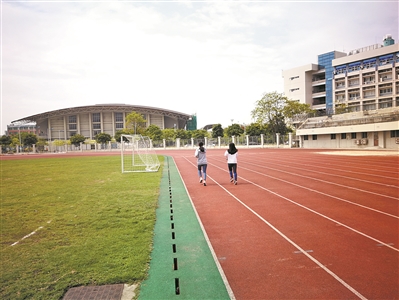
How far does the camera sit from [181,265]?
4.13 meters

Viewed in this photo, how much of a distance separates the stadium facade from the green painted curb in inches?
1223

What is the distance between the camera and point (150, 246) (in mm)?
4785

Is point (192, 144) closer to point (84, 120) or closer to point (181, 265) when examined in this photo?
point (84, 120)

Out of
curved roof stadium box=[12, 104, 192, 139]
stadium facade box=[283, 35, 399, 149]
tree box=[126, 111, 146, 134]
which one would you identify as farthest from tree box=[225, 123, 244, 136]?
curved roof stadium box=[12, 104, 192, 139]

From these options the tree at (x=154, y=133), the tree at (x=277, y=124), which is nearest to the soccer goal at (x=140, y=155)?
the tree at (x=277, y=124)

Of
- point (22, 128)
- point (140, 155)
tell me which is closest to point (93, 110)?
point (22, 128)

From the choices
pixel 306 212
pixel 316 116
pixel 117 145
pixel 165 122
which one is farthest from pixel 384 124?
pixel 165 122

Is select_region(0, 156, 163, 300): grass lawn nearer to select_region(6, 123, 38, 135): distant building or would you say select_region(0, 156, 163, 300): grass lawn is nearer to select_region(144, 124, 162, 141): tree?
select_region(144, 124, 162, 141): tree

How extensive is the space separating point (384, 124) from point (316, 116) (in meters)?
13.3

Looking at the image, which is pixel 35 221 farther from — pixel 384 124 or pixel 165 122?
pixel 165 122

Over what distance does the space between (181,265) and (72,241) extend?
83.5 inches

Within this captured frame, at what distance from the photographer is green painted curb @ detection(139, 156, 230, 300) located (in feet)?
11.1

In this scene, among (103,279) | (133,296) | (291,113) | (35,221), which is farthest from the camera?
(291,113)

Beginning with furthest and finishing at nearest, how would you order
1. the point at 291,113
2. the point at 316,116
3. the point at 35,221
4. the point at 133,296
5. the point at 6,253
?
the point at 291,113 → the point at 316,116 → the point at 35,221 → the point at 6,253 → the point at 133,296
